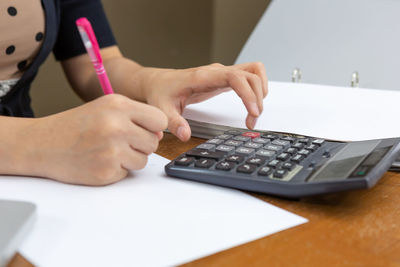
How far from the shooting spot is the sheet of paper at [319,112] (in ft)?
1.55

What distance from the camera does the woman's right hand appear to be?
0.37 meters

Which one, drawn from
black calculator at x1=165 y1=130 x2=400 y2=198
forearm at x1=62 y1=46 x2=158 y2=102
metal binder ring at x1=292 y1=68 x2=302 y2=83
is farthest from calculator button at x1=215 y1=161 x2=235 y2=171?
metal binder ring at x1=292 y1=68 x2=302 y2=83

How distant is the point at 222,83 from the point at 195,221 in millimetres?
240

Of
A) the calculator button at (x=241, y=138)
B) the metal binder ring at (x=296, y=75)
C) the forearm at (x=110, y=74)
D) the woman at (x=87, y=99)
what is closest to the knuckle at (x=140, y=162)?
the woman at (x=87, y=99)

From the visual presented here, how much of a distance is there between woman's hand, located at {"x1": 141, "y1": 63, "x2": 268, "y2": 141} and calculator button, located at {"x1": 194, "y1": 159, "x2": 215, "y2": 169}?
0.07 meters

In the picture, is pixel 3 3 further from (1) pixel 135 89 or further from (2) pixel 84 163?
(2) pixel 84 163

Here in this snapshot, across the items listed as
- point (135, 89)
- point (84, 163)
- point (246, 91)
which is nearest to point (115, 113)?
point (84, 163)

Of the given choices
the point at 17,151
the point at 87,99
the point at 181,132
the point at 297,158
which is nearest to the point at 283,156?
the point at 297,158

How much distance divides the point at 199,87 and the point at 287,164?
195 millimetres

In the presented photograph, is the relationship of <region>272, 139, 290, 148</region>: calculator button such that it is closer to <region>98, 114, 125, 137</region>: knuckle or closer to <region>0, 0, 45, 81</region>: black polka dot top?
<region>98, 114, 125, 137</region>: knuckle

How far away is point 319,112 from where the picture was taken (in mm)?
535

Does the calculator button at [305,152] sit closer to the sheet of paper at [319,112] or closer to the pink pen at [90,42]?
the sheet of paper at [319,112]

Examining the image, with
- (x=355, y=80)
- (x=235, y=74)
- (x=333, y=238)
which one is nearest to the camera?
(x=333, y=238)

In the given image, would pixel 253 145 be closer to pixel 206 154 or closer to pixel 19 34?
pixel 206 154
